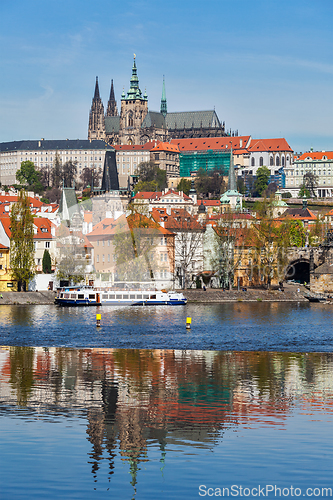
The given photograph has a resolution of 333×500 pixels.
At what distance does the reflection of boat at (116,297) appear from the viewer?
213 ft

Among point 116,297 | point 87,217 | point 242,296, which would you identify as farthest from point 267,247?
point 87,217

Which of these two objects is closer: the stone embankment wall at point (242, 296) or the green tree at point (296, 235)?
the stone embankment wall at point (242, 296)

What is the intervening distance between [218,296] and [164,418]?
51877 mm

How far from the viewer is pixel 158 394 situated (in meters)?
23.3

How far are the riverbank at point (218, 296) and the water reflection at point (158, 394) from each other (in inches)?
1240

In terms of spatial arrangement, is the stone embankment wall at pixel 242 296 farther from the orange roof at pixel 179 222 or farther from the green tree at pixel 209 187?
the green tree at pixel 209 187

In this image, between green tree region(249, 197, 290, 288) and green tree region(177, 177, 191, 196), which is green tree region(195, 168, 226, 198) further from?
green tree region(249, 197, 290, 288)

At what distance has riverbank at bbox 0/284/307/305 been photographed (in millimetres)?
65062

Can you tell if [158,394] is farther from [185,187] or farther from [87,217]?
[185,187]

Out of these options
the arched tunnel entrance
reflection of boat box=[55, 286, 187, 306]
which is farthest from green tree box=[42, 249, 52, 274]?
the arched tunnel entrance

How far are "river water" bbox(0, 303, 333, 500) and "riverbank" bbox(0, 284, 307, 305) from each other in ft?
82.3

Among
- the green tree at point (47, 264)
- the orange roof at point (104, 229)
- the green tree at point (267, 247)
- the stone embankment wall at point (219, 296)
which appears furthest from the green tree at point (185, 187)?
the green tree at point (47, 264)

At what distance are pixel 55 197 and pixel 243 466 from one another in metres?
173

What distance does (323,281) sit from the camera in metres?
79.4
